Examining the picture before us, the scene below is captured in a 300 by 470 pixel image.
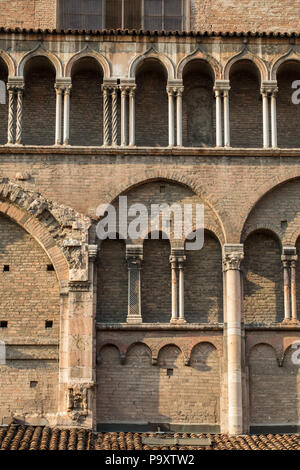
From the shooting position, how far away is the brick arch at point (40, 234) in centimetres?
2188

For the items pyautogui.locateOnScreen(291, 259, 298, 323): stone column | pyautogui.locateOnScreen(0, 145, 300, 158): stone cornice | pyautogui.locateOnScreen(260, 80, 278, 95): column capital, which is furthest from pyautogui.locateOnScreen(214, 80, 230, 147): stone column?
pyautogui.locateOnScreen(291, 259, 298, 323): stone column

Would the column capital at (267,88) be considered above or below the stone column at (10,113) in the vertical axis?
above

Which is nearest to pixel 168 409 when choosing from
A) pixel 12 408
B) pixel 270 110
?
pixel 12 408

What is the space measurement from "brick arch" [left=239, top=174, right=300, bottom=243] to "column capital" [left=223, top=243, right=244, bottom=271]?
20 cm

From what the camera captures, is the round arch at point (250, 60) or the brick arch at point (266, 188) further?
the round arch at point (250, 60)

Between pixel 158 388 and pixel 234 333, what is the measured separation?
1.88 meters

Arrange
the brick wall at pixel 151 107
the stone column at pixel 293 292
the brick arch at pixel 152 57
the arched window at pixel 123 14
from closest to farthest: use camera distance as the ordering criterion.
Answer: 1. the stone column at pixel 293 292
2. the brick arch at pixel 152 57
3. the brick wall at pixel 151 107
4. the arched window at pixel 123 14

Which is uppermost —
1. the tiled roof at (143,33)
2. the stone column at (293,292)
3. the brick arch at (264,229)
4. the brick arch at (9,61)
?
the tiled roof at (143,33)

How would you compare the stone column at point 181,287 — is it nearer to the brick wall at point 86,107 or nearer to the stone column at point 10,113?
the brick wall at point 86,107

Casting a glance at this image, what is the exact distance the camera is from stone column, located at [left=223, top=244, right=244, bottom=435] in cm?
2112

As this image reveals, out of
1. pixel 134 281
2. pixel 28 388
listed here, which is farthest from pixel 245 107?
pixel 28 388

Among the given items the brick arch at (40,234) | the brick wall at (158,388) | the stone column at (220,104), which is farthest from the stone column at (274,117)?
the brick arch at (40,234)

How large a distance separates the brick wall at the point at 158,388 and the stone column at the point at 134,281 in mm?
661
